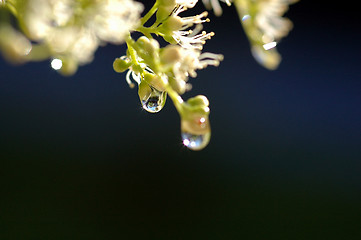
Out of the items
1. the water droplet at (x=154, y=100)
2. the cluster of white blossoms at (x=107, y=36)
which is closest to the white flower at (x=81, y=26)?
the cluster of white blossoms at (x=107, y=36)

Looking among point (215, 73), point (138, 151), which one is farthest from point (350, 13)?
point (138, 151)

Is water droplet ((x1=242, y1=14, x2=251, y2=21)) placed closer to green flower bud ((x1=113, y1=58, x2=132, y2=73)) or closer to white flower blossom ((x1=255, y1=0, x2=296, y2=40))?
white flower blossom ((x1=255, y1=0, x2=296, y2=40))

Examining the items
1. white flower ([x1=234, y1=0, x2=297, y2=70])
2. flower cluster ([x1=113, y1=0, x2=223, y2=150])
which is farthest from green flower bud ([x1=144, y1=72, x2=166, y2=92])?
white flower ([x1=234, y1=0, x2=297, y2=70])

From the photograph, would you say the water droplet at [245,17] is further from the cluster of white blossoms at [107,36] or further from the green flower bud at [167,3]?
the green flower bud at [167,3]

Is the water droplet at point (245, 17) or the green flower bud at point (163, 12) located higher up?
the green flower bud at point (163, 12)

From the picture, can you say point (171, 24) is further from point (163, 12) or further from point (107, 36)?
point (107, 36)

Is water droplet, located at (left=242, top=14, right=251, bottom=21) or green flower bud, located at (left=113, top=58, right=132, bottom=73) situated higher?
green flower bud, located at (left=113, top=58, right=132, bottom=73)

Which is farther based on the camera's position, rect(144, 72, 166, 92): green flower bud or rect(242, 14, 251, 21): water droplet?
rect(144, 72, 166, 92): green flower bud

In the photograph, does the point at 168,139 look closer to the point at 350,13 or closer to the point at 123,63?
the point at 350,13
